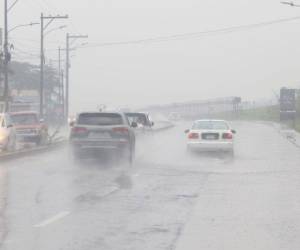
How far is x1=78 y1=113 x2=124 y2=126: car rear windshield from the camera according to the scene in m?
26.2

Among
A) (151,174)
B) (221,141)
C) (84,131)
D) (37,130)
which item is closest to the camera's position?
(151,174)

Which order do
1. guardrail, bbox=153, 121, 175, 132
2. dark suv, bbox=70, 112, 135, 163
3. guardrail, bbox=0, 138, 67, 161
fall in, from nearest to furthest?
dark suv, bbox=70, 112, 135, 163
guardrail, bbox=0, 138, 67, 161
guardrail, bbox=153, 121, 175, 132

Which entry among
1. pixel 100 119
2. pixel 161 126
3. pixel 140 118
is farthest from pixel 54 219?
pixel 161 126


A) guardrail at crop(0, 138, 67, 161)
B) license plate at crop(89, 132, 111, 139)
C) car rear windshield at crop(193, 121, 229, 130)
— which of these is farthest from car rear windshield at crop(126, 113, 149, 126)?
license plate at crop(89, 132, 111, 139)

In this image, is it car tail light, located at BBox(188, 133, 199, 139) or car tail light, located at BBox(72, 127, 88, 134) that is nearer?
car tail light, located at BBox(72, 127, 88, 134)

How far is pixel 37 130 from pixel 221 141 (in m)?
10.9

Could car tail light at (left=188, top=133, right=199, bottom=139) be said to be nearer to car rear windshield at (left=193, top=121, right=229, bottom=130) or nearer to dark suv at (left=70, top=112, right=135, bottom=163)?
car rear windshield at (left=193, top=121, right=229, bottom=130)

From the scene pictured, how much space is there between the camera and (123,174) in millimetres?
22125

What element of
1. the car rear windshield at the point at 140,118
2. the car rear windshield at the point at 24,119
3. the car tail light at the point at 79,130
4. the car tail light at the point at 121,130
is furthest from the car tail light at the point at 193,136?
the car rear windshield at the point at 24,119

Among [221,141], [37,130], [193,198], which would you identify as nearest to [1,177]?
[193,198]

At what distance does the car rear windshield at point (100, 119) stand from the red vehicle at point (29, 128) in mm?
13276

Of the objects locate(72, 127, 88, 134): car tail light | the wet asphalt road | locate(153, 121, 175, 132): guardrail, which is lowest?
locate(153, 121, 175, 132): guardrail

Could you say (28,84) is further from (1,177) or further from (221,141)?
(1,177)

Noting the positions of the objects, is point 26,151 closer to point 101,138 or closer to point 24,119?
point 101,138
